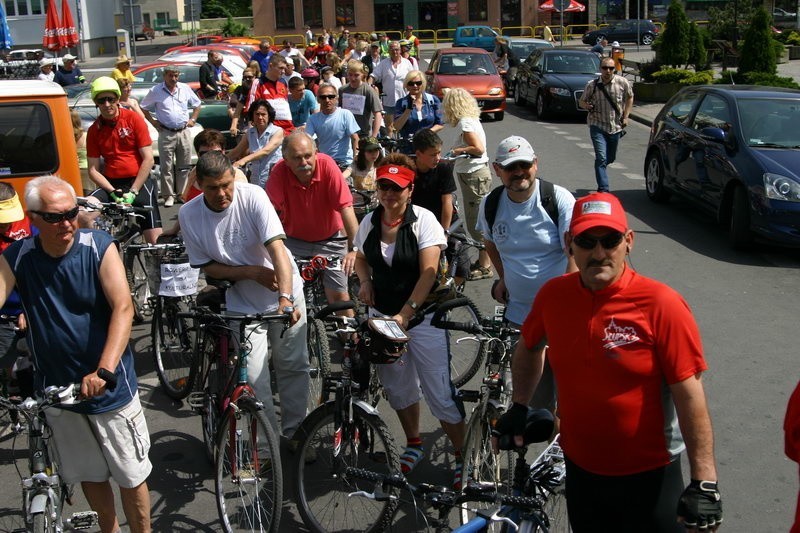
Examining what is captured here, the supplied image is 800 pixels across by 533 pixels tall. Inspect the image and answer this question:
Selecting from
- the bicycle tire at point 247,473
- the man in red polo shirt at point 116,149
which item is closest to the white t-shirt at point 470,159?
the man in red polo shirt at point 116,149

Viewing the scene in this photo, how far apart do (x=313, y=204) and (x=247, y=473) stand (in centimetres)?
→ 249

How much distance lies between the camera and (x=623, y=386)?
3293 mm

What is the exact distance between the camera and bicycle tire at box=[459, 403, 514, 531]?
4.77m

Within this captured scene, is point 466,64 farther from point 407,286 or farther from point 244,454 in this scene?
point 244,454

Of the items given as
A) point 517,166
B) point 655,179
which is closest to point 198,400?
point 517,166

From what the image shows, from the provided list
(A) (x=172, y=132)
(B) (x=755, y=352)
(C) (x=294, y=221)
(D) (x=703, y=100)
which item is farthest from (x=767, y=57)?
(C) (x=294, y=221)

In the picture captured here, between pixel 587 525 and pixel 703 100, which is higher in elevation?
pixel 703 100

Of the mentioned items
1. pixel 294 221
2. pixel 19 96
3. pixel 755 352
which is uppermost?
pixel 19 96

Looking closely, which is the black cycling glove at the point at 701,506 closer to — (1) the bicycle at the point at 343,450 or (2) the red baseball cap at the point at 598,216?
(2) the red baseball cap at the point at 598,216

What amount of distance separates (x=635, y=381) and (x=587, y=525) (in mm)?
624

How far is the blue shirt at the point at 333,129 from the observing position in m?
10.0

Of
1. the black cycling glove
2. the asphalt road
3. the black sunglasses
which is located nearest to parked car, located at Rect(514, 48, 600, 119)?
the asphalt road

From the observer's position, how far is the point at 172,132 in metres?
13.8

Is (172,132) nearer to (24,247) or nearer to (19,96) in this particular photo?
(19,96)
